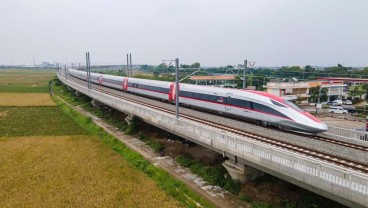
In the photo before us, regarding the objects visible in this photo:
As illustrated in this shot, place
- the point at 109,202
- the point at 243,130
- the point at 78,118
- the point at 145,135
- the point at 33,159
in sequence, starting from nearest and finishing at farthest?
the point at 109,202
the point at 243,130
the point at 33,159
the point at 145,135
the point at 78,118

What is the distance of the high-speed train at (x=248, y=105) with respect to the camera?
766 inches

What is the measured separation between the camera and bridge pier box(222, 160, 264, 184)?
16.8 metres

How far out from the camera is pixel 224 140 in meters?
16.8

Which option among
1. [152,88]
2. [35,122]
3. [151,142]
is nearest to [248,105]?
[151,142]

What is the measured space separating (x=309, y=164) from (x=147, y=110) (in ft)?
55.7

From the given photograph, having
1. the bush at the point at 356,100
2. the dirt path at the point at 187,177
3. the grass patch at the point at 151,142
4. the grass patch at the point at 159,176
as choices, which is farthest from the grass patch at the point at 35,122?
the bush at the point at 356,100

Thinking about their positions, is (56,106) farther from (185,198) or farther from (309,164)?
(309,164)

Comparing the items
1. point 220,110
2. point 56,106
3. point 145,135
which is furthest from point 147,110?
point 56,106

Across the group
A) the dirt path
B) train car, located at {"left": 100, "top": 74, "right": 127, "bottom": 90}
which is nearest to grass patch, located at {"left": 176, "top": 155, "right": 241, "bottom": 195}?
the dirt path

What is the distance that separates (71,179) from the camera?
766 inches

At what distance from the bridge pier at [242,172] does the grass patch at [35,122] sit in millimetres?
21296

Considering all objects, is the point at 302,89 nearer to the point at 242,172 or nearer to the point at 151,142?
the point at 151,142

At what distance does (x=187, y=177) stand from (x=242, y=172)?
4.56m

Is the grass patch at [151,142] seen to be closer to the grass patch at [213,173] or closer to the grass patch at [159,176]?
the grass patch at [159,176]
